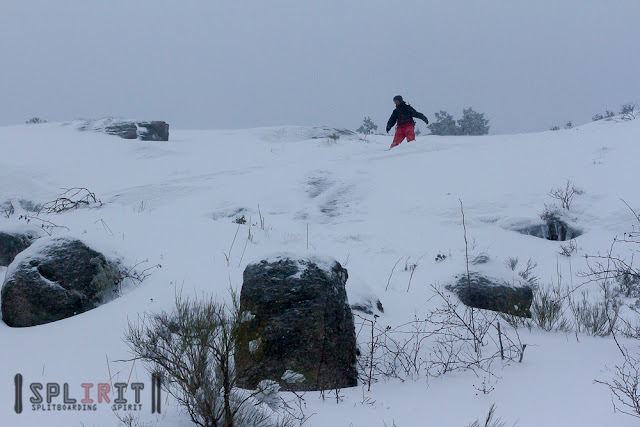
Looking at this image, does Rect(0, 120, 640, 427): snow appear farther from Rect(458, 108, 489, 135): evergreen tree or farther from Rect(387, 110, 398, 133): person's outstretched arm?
Rect(458, 108, 489, 135): evergreen tree

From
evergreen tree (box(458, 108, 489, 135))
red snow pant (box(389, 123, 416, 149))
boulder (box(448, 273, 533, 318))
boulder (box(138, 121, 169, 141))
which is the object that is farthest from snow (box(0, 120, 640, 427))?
evergreen tree (box(458, 108, 489, 135))

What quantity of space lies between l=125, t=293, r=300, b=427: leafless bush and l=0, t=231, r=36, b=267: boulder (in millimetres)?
2850

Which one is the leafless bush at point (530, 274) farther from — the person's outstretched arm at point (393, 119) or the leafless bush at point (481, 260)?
the person's outstretched arm at point (393, 119)

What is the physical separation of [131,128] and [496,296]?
1161 centimetres

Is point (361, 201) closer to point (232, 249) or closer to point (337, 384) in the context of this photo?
point (232, 249)

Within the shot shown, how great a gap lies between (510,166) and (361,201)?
305cm

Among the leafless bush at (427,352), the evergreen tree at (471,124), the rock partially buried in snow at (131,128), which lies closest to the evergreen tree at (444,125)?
the evergreen tree at (471,124)

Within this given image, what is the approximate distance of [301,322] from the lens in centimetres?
284

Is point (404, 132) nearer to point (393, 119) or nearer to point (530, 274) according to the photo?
point (393, 119)

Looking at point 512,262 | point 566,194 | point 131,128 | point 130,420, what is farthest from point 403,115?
point 130,420

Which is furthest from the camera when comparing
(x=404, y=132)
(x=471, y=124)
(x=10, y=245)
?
(x=471, y=124)

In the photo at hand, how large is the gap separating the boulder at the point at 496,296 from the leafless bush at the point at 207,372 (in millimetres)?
2430

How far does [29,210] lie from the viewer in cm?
752

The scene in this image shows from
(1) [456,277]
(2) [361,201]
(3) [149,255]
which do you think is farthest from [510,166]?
(3) [149,255]
